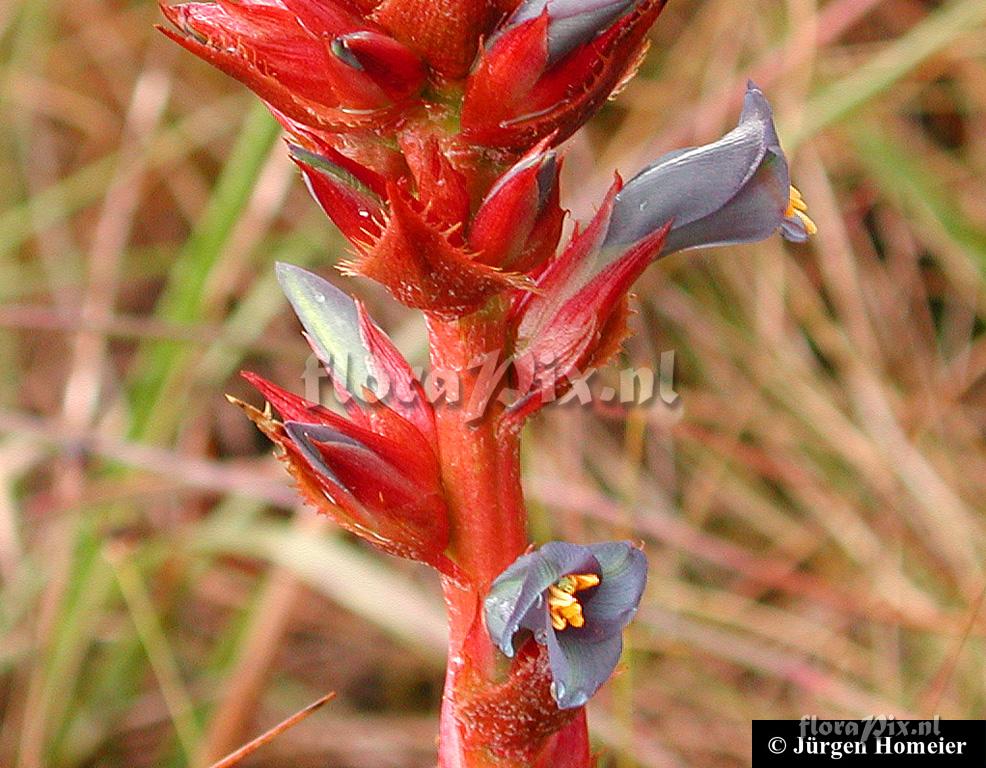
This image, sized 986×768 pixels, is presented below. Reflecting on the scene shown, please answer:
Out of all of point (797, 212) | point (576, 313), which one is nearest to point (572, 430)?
point (797, 212)

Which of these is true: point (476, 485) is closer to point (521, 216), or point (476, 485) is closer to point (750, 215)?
point (521, 216)

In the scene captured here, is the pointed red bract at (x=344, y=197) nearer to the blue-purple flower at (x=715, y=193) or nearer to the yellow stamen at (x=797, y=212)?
the blue-purple flower at (x=715, y=193)

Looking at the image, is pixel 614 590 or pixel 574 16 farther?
pixel 614 590

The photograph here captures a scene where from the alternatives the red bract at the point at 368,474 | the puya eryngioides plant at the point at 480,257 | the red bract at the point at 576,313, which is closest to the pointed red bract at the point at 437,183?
the puya eryngioides plant at the point at 480,257

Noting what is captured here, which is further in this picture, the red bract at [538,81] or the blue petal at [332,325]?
the blue petal at [332,325]

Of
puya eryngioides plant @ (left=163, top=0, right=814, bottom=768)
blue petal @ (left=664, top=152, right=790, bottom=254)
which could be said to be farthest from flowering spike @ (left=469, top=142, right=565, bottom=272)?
blue petal @ (left=664, top=152, right=790, bottom=254)

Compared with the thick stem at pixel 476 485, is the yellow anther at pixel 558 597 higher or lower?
lower
